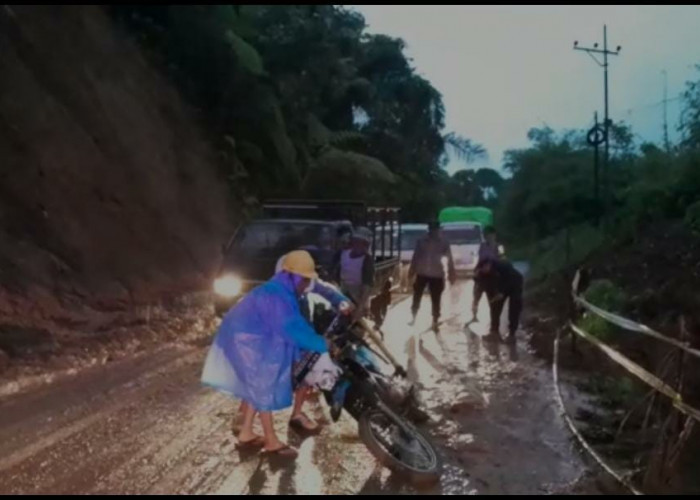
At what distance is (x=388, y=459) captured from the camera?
707 centimetres

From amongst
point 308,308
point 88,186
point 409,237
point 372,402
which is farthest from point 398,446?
point 409,237

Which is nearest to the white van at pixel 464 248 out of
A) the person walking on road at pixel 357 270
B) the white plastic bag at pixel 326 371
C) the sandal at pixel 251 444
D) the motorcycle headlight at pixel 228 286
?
the motorcycle headlight at pixel 228 286

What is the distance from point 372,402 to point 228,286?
25.4 ft

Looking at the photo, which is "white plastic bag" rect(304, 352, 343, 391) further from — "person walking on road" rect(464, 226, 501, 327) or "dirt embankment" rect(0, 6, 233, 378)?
"person walking on road" rect(464, 226, 501, 327)

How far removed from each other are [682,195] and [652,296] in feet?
23.3

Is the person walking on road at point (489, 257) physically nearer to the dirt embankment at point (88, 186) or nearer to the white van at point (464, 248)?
the dirt embankment at point (88, 186)

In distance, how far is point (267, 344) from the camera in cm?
739

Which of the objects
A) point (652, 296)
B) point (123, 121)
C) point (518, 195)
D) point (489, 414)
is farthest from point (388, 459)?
point (518, 195)

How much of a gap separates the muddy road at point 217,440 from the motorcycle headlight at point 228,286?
2.54 metres

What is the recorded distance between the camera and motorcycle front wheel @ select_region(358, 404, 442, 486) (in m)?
7.00

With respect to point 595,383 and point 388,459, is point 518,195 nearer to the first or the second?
point 595,383

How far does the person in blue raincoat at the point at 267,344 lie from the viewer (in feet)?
24.1

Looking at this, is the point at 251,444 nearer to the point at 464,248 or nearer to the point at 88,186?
the point at 88,186

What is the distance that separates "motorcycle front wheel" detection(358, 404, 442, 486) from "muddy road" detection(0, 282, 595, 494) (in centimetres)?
11
